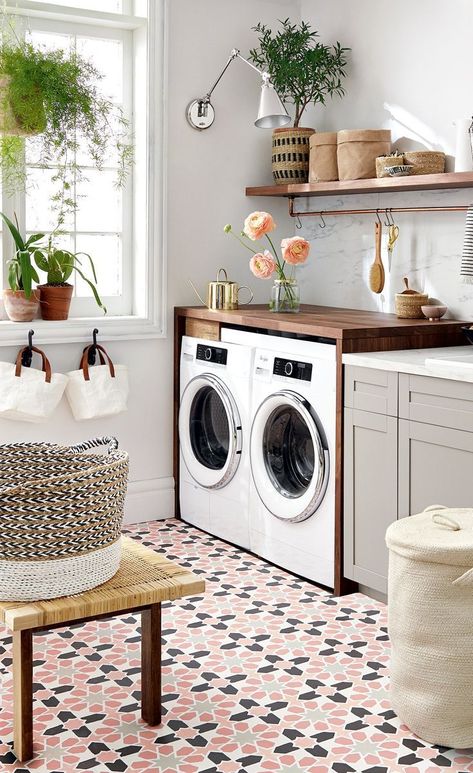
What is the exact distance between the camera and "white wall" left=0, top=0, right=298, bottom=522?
437 cm

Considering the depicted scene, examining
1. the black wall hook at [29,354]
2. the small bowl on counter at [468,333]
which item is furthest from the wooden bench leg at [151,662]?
Result: the black wall hook at [29,354]

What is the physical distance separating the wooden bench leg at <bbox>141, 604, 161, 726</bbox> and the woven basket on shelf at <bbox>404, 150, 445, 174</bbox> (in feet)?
7.13

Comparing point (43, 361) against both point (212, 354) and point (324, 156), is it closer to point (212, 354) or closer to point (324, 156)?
point (212, 354)

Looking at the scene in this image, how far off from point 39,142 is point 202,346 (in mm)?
1140

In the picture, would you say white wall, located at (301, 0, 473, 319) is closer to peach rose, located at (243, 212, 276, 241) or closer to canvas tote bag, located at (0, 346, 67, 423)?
peach rose, located at (243, 212, 276, 241)

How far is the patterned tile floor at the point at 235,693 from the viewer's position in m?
2.36

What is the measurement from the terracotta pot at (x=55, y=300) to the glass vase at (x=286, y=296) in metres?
0.91

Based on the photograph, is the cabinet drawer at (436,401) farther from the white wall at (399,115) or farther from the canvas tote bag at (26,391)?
the canvas tote bag at (26,391)

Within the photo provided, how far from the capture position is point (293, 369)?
362 centimetres

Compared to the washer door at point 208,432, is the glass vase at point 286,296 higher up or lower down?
higher up

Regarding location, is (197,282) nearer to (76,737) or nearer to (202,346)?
(202,346)

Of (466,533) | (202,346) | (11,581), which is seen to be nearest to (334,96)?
(202,346)

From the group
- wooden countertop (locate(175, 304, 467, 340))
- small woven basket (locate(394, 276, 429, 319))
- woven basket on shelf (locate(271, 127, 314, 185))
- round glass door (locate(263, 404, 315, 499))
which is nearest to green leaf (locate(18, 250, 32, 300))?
wooden countertop (locate(175, 304, 467, 340))

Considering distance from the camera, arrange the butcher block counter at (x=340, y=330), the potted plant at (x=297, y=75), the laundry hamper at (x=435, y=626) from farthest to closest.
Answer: the potted plant at (x=297, y=75) < the butcher block counter at (x=340, y=330) < the laundry hamper at (x=435, y=626)
